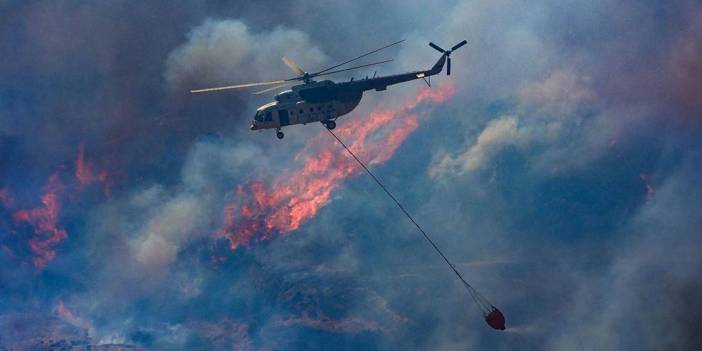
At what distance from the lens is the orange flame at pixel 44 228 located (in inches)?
2936

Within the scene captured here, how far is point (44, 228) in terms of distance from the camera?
246 ft

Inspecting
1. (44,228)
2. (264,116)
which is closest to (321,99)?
(264,116)

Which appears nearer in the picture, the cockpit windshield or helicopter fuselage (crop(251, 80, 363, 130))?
helicopter fuselage (crop(251, 80, 363, 130))

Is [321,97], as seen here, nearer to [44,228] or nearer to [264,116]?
[264,116]

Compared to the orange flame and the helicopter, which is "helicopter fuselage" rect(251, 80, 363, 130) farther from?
the orange flame

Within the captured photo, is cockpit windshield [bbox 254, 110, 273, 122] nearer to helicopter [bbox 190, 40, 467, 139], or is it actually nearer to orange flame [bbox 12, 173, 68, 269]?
helicopter [bbox 190, 40, 467, 139]

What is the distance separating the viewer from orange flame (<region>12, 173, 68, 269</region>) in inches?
2936

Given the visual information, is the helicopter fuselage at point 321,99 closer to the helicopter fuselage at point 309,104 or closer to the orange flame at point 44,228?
the helicopter fuselage at point 309,104

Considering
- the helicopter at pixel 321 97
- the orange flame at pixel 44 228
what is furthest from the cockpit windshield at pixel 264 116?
the orange flame at pixel 44 228

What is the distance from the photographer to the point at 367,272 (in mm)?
77000

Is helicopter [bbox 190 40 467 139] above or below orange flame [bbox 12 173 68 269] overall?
below

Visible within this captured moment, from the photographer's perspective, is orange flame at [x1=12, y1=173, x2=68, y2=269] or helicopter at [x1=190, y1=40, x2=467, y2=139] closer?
helicopter at [x1=190, y1=40, x2=467, y2=139]

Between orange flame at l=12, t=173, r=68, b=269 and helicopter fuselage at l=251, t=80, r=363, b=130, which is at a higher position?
orange flame at l=12, t=173, r=68, b=269

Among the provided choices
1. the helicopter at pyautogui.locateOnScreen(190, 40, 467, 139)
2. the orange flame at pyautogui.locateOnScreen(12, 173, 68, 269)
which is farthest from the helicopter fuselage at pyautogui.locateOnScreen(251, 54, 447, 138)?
the orange flame at pyautogui.locateOnScreen(12, 173, 68, 269)
